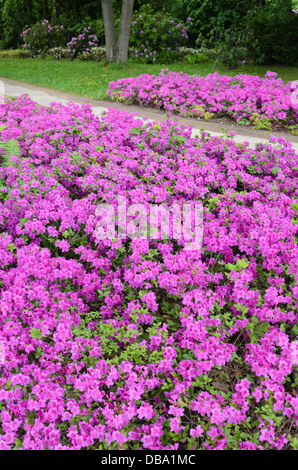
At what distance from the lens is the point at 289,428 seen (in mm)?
2334

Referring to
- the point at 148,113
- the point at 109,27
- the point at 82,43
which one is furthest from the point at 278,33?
the point at 82,43

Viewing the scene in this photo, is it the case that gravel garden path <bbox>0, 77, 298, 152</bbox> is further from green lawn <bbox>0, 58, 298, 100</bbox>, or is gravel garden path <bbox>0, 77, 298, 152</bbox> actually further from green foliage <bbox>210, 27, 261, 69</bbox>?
green foliage <bbox>210, 27, 261, 69</bbox>

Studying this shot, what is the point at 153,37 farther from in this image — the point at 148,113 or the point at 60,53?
the point at 148,113

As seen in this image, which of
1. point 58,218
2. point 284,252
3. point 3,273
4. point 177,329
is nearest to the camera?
point 177,329

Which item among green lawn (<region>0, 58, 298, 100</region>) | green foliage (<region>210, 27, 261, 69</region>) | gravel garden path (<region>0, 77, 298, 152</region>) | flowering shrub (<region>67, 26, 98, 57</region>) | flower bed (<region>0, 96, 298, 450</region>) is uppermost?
flowering shrub (<region>67, 26, 98, 57</region>)

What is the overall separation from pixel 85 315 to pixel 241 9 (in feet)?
79.2

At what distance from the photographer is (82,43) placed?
23562 millimetres

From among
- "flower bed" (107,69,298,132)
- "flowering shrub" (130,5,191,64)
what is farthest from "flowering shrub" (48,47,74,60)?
"flower bed" (107,69,298,132)

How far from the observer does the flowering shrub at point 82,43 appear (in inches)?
907

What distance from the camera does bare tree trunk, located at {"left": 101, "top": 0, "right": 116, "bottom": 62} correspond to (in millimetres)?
16656

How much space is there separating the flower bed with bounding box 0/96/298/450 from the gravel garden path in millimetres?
2987
